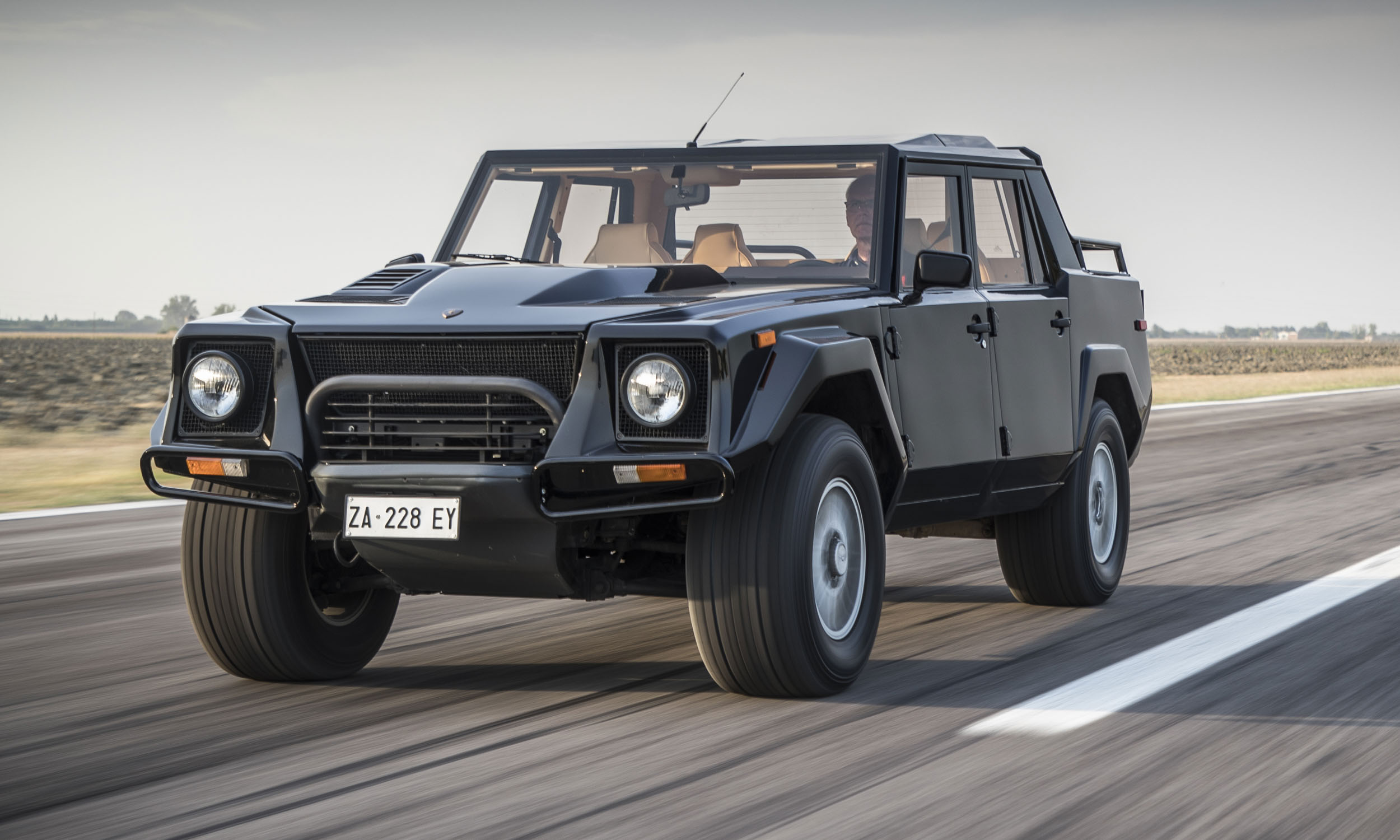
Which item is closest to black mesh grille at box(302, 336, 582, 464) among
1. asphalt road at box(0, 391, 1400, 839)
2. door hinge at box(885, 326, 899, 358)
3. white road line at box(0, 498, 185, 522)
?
asphalt road at box(0, 391, 1400, 839)

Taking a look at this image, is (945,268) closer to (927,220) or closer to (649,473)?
(927,220)

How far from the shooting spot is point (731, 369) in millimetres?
5129

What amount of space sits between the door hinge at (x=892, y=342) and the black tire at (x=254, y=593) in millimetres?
2103

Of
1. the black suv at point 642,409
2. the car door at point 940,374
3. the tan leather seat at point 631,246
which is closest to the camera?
the black suv at point 642,409

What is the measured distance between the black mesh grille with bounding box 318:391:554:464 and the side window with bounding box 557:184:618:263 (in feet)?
5.95

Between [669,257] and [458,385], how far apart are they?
1765 mm

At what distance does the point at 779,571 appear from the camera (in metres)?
5.28

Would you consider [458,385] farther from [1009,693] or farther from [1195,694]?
[1195,694]

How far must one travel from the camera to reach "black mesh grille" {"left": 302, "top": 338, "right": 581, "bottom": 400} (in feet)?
17.3

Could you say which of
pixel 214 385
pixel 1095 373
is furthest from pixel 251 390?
pixel 1095 373

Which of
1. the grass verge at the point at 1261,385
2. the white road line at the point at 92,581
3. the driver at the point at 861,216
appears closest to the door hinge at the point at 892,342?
the driver at the point at 861,216

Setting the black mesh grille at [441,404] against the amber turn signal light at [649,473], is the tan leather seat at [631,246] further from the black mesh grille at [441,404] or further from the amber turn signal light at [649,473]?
the amber turn signal light at [649,473]

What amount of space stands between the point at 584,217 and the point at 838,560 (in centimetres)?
217

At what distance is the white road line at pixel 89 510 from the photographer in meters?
12.0
